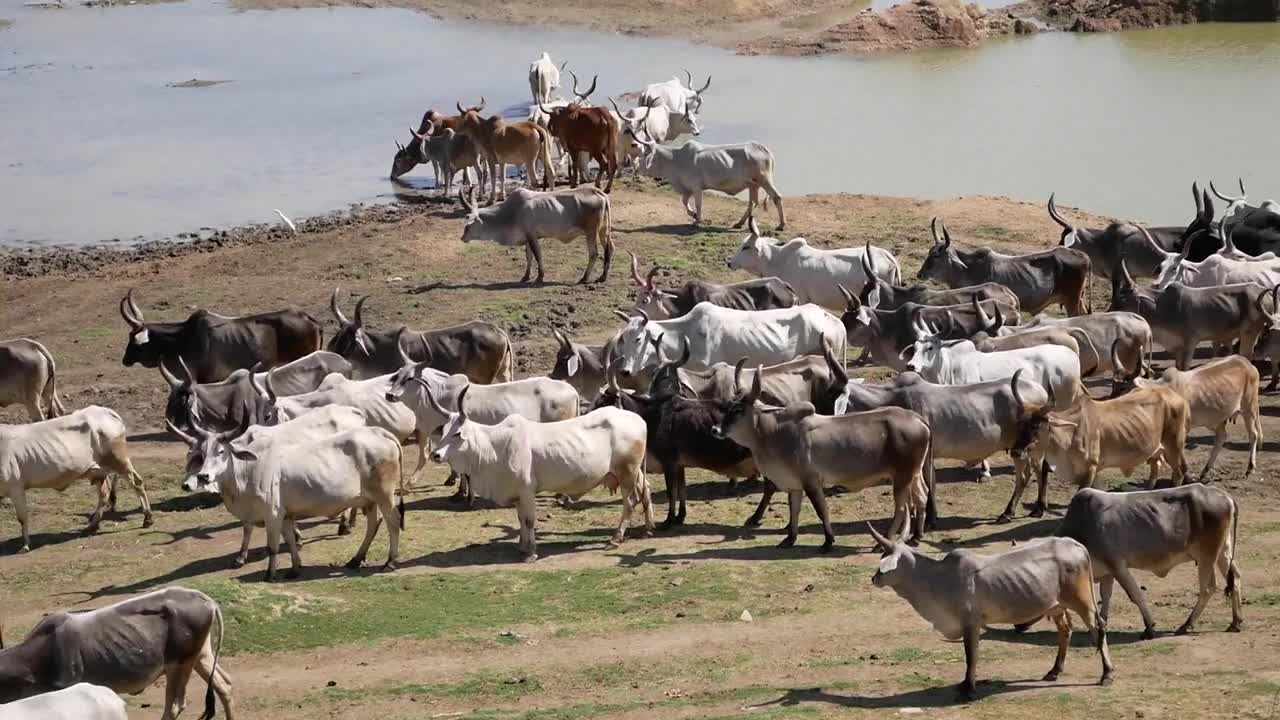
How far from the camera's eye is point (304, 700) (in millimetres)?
11336

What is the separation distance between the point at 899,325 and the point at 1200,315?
315 cm

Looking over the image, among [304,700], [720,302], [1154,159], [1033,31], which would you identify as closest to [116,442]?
[304,700]

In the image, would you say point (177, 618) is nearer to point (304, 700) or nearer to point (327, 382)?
point (304, 700)

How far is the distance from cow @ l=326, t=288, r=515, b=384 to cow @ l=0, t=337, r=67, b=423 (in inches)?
109

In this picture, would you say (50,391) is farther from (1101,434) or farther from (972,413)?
(1101,434)

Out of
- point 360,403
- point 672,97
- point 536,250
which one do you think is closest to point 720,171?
point 536,250

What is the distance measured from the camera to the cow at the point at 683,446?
1499cm

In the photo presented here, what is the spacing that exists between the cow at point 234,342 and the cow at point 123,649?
25.5 ft

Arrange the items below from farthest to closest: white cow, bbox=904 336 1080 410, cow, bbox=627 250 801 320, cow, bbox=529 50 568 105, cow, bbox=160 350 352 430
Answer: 1. cow, bbox=529 50 568 105
2. cow, bbox=627 250 801 320
3. cow, bbox=160 350 352 430
4. white cow, bbox=904 336 1080 410

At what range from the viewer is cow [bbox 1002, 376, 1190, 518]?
561 inches

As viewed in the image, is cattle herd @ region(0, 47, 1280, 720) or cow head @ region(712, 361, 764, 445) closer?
cattle herd @ region(0, 47, 1280, 720)

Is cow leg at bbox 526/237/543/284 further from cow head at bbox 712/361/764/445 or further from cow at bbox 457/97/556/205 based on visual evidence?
cow head at bbox 712/361/764/445

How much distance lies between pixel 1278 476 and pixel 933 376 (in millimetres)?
3111

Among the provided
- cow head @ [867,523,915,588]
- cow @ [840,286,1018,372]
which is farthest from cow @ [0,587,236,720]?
cow @ [840,286,1018,372]
